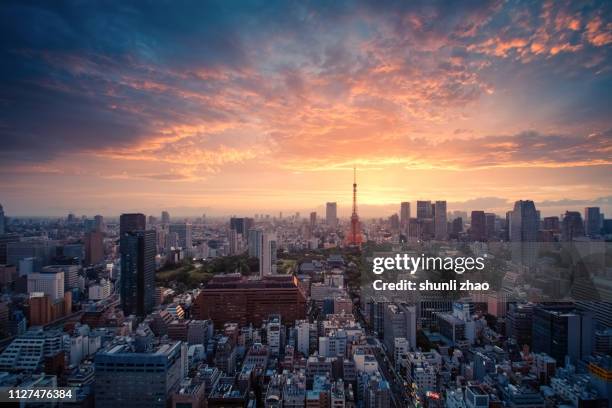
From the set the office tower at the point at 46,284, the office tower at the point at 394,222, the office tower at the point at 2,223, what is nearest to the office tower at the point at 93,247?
the office tower at the point at 46,284

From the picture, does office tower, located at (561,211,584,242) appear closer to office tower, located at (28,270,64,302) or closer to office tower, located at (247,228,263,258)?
office tower, located at (247,228,263,258)

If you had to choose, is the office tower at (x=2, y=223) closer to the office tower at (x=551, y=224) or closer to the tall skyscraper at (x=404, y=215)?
the office tower at (x=551, y=224)

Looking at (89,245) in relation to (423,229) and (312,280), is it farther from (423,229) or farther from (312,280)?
(423,229)

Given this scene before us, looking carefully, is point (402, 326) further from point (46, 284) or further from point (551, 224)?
point (46, 284)

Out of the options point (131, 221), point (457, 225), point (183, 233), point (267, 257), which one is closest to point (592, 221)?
point (457, 225)

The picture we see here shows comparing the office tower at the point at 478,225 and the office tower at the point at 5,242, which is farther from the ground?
the office tower at the point at 478,225

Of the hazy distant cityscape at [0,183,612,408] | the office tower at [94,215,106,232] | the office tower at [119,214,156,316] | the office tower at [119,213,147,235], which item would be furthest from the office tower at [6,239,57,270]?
Answer: the office tower at [119,214,156,316]

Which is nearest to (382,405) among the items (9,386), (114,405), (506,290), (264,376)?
(264,376)
